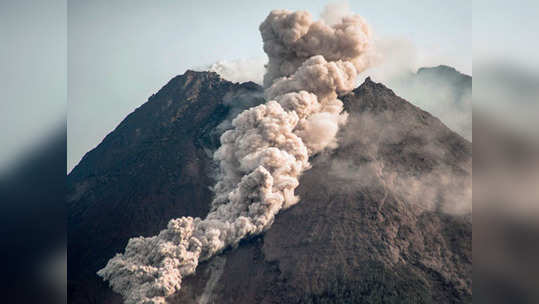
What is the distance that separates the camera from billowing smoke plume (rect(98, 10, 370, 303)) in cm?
2992

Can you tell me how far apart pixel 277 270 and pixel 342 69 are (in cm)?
2504

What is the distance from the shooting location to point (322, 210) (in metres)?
33.0

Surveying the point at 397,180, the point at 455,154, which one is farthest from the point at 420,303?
the point at 455,154

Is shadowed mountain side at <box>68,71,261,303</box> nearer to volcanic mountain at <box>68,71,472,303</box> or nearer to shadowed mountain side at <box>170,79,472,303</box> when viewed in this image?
volcanic mountain at <box>68,71,472,303</box>

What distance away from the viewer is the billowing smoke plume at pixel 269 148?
1178 inches

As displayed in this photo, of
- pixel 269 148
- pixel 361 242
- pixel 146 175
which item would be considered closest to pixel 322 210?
pixel 361 242

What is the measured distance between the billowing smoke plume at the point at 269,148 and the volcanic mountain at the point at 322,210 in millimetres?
1145

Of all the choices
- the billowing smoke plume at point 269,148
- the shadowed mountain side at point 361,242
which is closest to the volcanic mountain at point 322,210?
the shadowed mountain side at point 361,242

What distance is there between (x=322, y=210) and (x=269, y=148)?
6.99 metres

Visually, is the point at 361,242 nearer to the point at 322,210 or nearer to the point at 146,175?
the point at 322,210

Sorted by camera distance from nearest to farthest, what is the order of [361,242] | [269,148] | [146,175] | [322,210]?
[361,242]
[322,210]
[269,148]
[146,175]

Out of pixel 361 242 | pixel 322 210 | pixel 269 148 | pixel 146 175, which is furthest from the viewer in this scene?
pixel 146 175

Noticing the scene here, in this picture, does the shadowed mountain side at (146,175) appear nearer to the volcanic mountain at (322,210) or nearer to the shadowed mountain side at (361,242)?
the volcanic mountain at (322,210)

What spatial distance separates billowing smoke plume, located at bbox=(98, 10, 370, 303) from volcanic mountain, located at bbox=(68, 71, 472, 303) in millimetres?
1145
